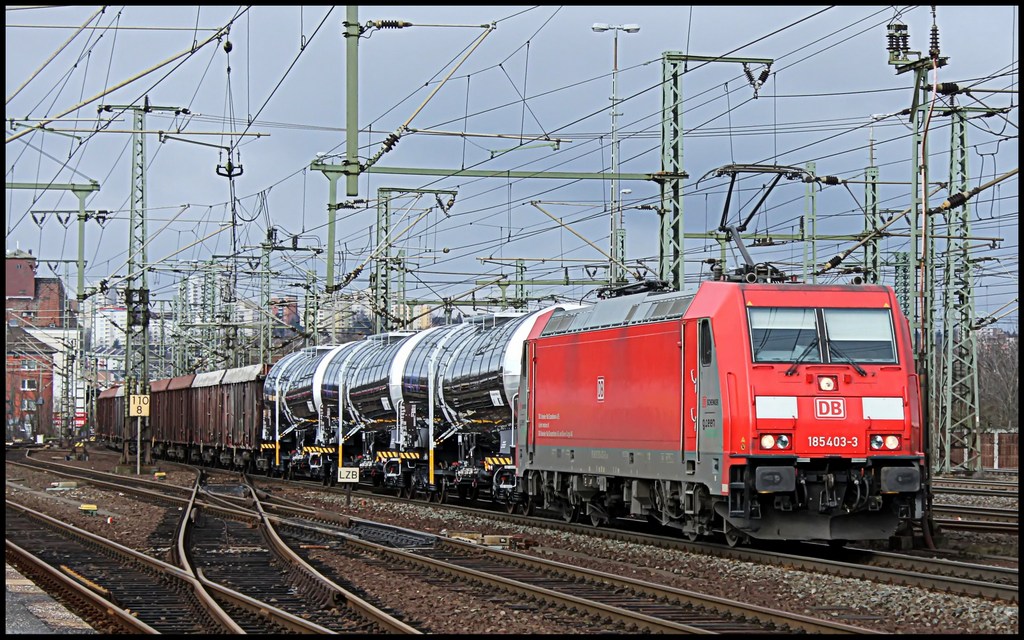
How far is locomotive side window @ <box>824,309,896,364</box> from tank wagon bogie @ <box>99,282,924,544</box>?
0.06ft

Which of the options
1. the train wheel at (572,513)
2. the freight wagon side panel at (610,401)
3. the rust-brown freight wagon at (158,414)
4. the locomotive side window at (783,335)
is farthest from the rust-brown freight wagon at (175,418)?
the locomotive side window at (783,335)

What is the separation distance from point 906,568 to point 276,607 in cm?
731

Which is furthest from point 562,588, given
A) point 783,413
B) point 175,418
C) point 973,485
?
point 175,418

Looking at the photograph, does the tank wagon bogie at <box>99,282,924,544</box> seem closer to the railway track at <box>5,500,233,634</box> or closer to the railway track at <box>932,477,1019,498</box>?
the railway track at <box>5,500,233,634</box>

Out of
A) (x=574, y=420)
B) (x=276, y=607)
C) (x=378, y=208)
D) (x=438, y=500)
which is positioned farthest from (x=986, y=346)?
(x=276, y=607)

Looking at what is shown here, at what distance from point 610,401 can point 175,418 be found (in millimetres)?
43184

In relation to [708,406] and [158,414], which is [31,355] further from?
[708,406]

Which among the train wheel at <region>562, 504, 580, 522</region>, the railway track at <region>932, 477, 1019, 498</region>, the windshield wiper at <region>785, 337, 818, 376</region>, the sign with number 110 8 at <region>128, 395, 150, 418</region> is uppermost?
the windshield wiper at <region>785, 337, 818, 376</region>

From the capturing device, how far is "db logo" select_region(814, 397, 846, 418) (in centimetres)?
1628

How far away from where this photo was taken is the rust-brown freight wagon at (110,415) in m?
69.0

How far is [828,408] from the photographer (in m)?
16.3

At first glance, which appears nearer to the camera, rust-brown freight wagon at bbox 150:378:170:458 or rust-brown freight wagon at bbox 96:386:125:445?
rust-brown freight wagon at bbox 150:378:170:458

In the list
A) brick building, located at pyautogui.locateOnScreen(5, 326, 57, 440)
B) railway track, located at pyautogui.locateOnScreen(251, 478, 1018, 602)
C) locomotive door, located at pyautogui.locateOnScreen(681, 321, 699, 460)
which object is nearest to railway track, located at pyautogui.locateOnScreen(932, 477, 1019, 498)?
railway track, located at pyautogui.locateOnScreen(251, 478, 1018, 602)

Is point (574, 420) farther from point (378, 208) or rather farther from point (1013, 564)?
point (378, 208)
